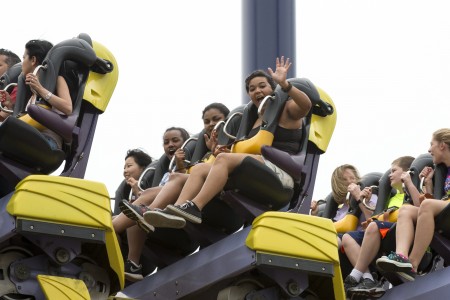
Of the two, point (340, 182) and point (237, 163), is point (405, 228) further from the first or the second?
point (340, 182)

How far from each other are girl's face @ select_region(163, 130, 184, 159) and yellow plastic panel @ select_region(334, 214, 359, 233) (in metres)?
1.00

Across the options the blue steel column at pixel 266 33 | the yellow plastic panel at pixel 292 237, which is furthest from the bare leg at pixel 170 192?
the blue steel column at pixel 266 33

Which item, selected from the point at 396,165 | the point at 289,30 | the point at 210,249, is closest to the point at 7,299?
the point at 210,249

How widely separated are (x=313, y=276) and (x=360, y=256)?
306 millimetres

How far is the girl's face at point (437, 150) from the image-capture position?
20.3 ft

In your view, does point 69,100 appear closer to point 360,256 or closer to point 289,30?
point 360,256

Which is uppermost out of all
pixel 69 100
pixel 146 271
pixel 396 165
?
pixel 69 100

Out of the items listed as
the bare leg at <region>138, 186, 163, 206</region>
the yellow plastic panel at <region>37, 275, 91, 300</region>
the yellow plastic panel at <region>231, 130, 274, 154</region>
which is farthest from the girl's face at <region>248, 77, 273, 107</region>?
the yellow plastic panel at <region>37, 275, 91, 300</region>

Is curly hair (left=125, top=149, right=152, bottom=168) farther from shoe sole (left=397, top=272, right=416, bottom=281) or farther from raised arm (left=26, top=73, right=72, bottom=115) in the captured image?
shoe sole (left=397, top=272, right=416, bottom=281)

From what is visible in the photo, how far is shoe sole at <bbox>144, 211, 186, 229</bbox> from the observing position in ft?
19.5

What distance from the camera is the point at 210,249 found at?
6.11 meters

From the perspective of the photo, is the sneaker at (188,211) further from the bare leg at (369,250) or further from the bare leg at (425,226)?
the bare leg at (425,226)

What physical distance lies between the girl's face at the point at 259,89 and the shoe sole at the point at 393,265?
114 centimetres

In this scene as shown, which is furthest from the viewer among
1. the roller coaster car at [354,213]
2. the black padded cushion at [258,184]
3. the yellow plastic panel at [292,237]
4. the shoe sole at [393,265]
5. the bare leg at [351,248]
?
the roller coaster car at [354,213]
